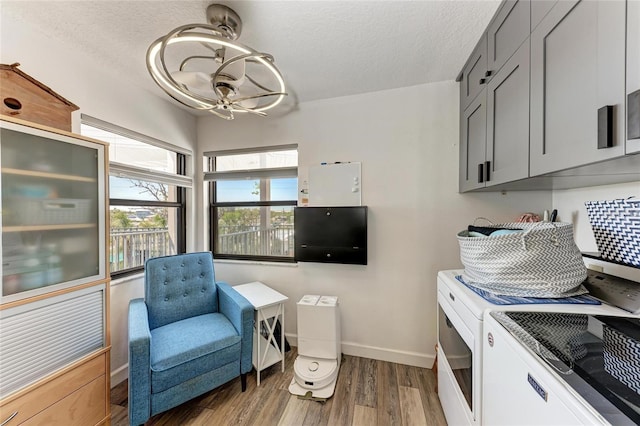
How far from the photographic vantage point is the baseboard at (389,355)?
6.54ft

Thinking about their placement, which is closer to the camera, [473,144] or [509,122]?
[509,122]

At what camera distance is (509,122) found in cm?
118

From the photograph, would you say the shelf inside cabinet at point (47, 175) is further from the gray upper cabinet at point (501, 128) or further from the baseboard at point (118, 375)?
the gray upper cabinet at point (501, 128)

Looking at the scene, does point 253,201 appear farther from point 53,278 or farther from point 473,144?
point 473,144

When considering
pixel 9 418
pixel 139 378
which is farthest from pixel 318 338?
pixel 9 418

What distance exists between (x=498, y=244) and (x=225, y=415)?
1.94 meters

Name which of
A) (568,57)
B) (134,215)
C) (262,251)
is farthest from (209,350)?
(568,57)

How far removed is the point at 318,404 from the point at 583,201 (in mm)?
2168

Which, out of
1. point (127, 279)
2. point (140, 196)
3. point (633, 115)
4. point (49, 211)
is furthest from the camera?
point (140, 196)

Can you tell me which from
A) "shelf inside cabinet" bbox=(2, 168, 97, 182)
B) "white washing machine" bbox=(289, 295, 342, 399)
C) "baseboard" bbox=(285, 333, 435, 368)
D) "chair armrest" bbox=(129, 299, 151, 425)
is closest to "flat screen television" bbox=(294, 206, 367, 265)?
"white washing machine" bbox=(289, 295, 342, 399)

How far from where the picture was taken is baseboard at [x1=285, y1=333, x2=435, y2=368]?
1.99m

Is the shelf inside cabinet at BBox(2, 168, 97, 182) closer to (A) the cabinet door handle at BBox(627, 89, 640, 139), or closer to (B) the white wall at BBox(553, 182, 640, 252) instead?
(A) the cabinet door handle at BBox(627, 89, 640, 139)

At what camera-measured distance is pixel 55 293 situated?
124 cm

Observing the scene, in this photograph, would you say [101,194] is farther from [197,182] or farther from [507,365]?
[507,365]
